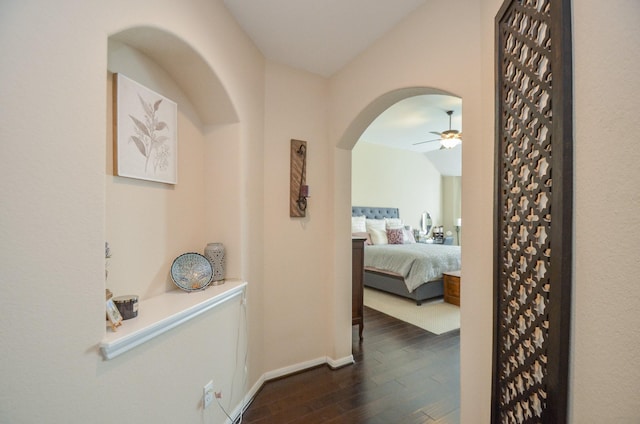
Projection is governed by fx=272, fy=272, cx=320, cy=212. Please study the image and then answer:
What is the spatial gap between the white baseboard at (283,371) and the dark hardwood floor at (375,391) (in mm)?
37

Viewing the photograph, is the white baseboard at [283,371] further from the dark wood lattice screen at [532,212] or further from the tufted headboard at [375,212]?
the tufted headboard at [375,212]

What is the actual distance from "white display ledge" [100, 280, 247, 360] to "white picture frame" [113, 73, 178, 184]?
0.66 m

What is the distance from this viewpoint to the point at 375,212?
6301mm

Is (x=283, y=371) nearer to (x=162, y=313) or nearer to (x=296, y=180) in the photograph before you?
(x=162, y=313)

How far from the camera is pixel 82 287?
894 mm

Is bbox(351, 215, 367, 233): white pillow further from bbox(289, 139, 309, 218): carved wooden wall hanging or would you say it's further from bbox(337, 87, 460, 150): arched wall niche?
bbox(289, 139, 309, 218): carved wooden wall hanging

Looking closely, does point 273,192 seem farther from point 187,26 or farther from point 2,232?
point 2,232

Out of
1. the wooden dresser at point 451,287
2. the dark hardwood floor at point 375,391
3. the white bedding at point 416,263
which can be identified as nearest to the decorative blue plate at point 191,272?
the dark hardwood floor at point 375,391

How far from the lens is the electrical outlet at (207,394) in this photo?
4.91 ft

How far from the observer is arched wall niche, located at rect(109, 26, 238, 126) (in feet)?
4.25

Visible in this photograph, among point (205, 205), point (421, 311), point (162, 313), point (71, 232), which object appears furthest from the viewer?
point (421, 311)

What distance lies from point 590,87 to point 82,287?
158 centimetres

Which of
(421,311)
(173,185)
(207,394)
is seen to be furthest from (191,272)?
(421,311)

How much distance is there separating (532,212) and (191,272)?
5.62 feet
